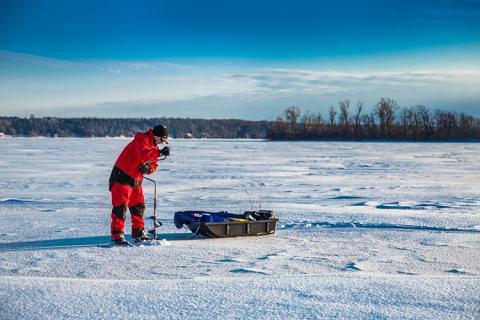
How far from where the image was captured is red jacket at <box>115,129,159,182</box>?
5605mm

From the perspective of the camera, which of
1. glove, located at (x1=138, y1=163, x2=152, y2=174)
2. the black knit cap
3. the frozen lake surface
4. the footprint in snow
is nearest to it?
the frozen lake surface

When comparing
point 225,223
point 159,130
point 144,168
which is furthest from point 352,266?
point 159,130

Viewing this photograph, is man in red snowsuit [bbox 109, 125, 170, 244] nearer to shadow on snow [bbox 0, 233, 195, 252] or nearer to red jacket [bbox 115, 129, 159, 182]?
red jacket [bbox 115, 129, 159, 182]

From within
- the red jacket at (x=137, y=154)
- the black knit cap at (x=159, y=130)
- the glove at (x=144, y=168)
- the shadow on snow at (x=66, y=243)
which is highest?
the black knit cap at (x=159, y=130)

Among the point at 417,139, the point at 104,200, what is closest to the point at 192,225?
the point at 104,200

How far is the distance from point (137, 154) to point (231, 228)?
1.35 m

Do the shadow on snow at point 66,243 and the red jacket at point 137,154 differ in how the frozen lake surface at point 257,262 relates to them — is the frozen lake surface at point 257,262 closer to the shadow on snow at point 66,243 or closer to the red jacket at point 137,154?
the shadow on snow at point 66,243

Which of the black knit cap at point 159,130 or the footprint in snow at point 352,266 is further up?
the black knit cap at point 159,130

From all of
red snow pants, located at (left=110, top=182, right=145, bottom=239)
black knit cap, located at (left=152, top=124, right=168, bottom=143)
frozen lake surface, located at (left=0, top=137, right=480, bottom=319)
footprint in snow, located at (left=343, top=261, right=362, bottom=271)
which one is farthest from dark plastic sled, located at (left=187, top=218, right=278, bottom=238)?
footprint in snow, located at (left=343, top=261, right=362, bottom=271)

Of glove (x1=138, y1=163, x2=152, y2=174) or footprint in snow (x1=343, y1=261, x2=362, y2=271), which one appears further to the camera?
glove (x1=138, y1=163, x2=152, y2=174)

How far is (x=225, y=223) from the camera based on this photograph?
6086mm

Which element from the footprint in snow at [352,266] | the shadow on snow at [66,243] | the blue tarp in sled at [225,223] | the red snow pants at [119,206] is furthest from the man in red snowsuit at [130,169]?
the footprint in snow at [352,266]

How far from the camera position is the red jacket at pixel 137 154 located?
561 cm

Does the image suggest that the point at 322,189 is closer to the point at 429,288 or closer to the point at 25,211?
the point at 25,211
